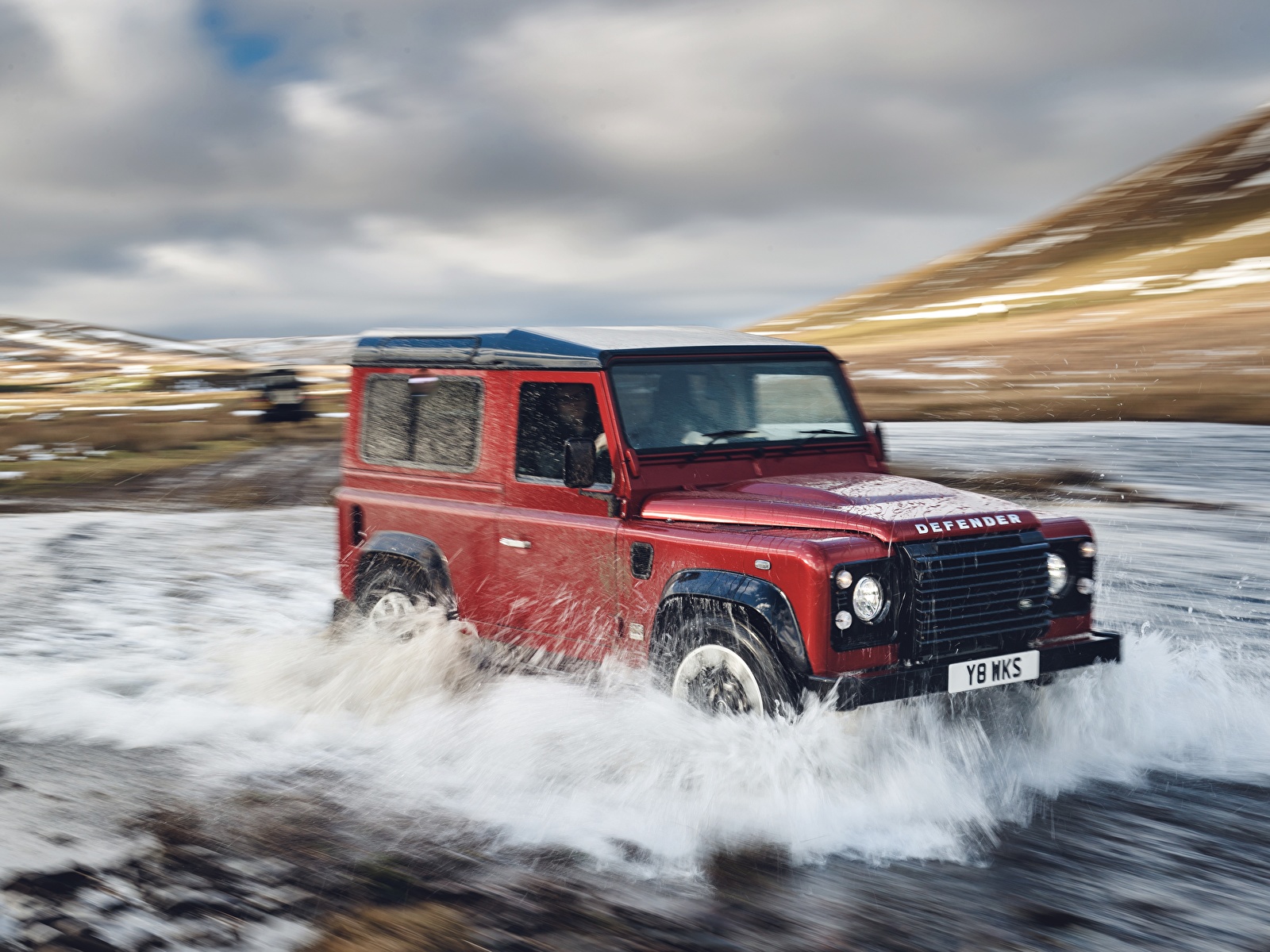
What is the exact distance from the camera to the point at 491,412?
20.4ft

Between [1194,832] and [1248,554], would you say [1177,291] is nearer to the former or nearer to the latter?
[1248,554]

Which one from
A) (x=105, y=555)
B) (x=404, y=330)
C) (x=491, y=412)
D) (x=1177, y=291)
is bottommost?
(x=105, y=555)

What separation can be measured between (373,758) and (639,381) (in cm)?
213

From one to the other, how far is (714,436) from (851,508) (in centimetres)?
101

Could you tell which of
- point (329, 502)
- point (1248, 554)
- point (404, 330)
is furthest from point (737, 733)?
point (329, 502)

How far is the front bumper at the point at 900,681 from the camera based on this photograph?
4.50 m

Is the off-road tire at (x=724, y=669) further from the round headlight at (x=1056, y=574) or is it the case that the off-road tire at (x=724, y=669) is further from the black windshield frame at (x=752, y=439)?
the round headlight at (x=1056, y=574)

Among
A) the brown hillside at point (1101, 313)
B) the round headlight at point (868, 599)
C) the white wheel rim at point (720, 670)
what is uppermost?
the brown hillside at point (1101, 313)

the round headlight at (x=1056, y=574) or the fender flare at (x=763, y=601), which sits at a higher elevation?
the round headlight at (x=1056, y=574)

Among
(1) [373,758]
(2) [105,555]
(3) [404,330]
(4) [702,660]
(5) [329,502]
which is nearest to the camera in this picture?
(4) [702,660]

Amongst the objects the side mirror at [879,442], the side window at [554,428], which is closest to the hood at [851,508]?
the side window at [554,428]

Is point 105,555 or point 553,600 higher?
point 553,600

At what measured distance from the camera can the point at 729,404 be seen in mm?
5852

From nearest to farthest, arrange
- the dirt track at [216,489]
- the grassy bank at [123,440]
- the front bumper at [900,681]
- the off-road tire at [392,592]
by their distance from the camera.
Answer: the front bumper at [900,681] → the off-road tire at [392,592] → the dirt track at [216,489] → the grassy bank at [123,440]
